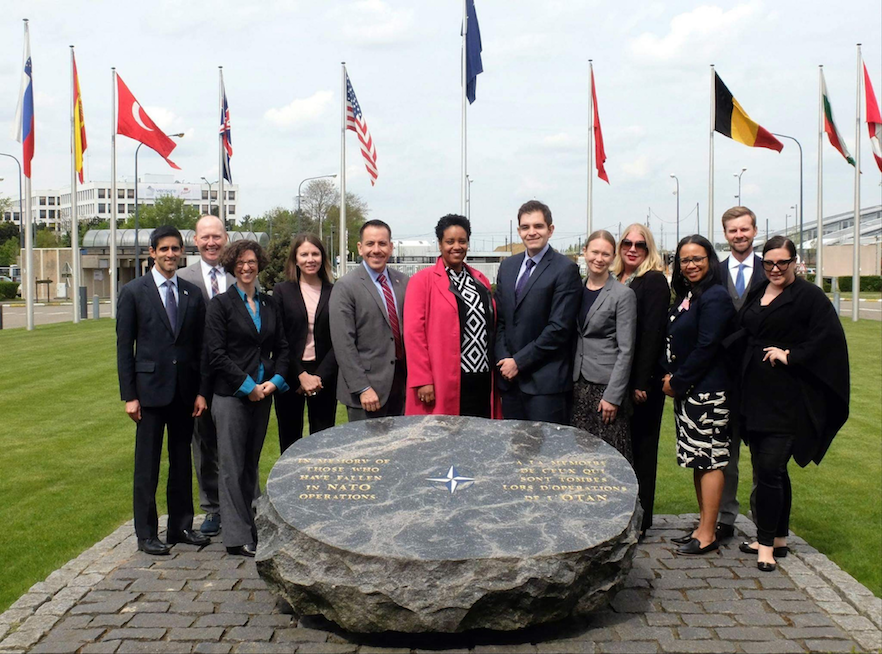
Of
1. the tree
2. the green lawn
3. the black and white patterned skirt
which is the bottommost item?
the green lawn

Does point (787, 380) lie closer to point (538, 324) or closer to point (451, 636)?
point (538, 324)

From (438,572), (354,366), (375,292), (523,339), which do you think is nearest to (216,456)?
(354,366)

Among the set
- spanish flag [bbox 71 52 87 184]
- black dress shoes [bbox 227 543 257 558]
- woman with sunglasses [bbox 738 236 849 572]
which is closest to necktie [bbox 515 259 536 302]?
woman with sunglasses [bbox 738 236 849 572]

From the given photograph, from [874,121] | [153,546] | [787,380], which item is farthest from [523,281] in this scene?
[874,121]

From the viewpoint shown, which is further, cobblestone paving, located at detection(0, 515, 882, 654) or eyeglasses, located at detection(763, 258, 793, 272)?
eyeglasses, located at detection(763, 258, 793, 272)

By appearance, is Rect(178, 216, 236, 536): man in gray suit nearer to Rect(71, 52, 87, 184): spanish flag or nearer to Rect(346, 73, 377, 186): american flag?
Rect(346, 73, 377, 186): american flag

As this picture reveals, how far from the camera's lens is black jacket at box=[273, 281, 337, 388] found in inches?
237

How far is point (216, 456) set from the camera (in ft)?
20.4

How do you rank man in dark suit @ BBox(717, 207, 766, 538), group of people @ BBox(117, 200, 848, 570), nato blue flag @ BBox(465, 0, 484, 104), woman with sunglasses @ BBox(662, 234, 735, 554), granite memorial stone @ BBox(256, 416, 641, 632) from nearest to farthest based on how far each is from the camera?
1. granite memorial stone @ BBox(256, 416, 641, 632)
2. group of people @ BBox(117, 200, 848, 570)
3. woman with sunglasses @ BBox(662, 234, 735, 554)
4. man in dark suit @ BBox(717, 207, 766, 538)
5. nato blue flag @ BBox(465, 0, 484, 104)

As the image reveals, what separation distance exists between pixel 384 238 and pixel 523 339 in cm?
119

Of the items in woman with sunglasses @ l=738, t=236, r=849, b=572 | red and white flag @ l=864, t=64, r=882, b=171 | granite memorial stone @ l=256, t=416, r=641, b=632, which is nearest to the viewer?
granite memorial stone @ l=256, t=416, r=641, b=632

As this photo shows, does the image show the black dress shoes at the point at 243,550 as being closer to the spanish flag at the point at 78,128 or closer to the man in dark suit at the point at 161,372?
the man in dark suit at the point at 161,372

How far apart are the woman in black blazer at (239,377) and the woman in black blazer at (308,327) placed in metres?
0.24

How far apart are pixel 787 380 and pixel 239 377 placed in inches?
134
